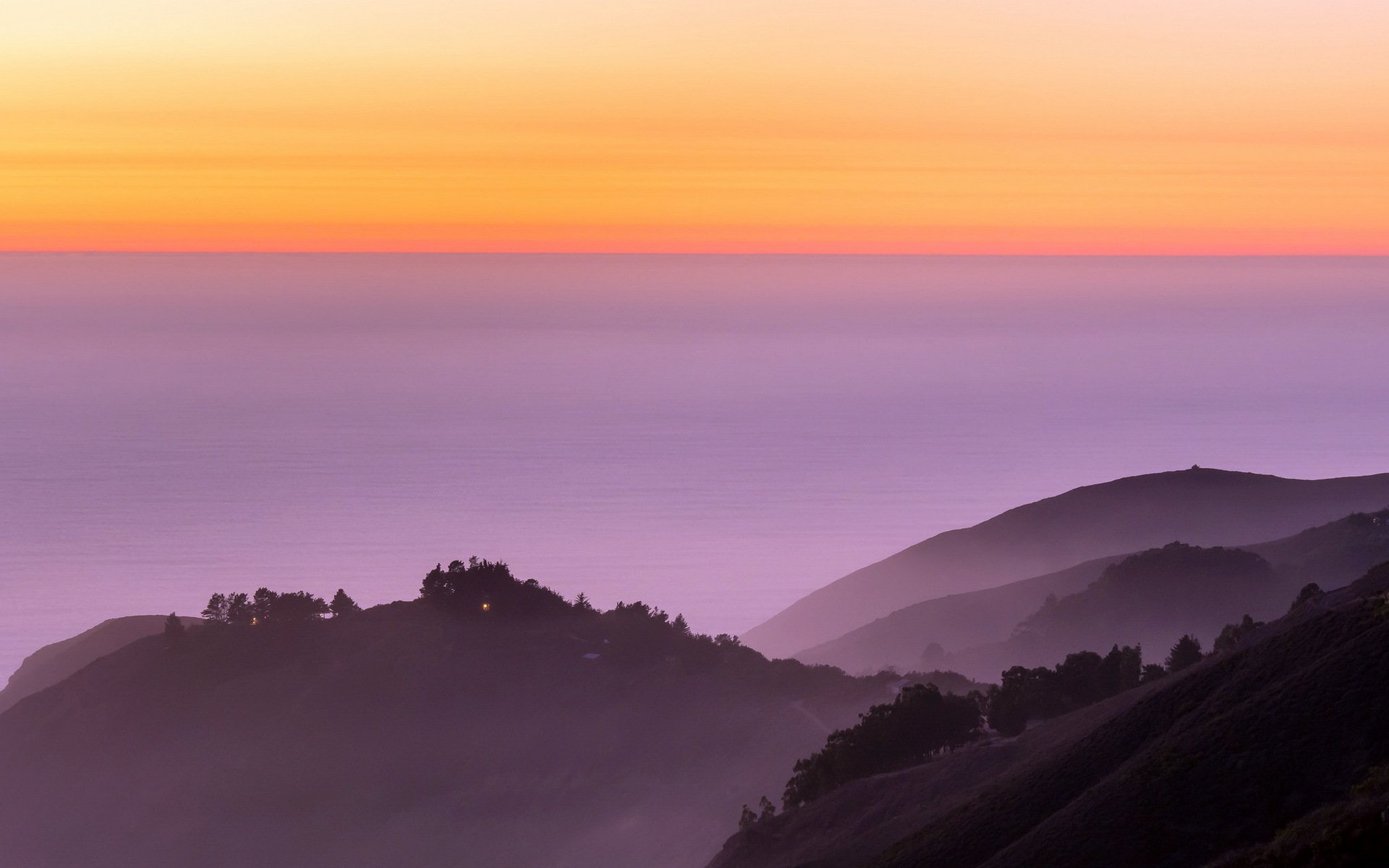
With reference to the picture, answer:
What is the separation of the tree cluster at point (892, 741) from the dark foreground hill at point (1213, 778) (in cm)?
960

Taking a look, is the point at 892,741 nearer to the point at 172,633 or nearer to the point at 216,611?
the point at 216,611

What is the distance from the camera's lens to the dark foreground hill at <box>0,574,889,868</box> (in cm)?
7194

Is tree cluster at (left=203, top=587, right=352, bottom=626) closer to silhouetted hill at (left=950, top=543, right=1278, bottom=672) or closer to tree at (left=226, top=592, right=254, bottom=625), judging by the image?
tree at (left=226, top=592, right=254, bottom=625)

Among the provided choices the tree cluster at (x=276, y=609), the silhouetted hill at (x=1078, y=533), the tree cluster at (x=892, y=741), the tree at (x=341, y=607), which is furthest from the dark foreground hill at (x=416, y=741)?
the silhouetted hill at (x=1078, y=533)

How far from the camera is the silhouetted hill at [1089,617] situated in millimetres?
96000

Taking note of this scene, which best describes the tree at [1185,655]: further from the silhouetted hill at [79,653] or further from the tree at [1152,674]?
the silhouetted hill at [79,653]

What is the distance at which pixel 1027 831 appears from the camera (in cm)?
3919

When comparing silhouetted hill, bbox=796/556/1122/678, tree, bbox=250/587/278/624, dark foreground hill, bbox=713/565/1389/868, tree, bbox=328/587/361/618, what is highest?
tree, bbox=250/587/278/624

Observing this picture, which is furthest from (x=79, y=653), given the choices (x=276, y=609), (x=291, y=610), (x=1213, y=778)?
(x=1213, y=778)

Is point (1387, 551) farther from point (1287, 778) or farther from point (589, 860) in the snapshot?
point (1287, 778)

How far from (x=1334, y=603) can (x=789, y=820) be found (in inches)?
872

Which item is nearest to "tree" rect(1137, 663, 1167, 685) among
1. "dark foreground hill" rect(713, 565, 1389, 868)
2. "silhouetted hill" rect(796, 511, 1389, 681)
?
"dark foreground hill" rect(713, 565, 1389, 868)

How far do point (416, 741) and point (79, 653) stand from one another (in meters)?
46.8

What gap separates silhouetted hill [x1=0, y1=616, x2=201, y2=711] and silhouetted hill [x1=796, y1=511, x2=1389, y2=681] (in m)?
57.3
